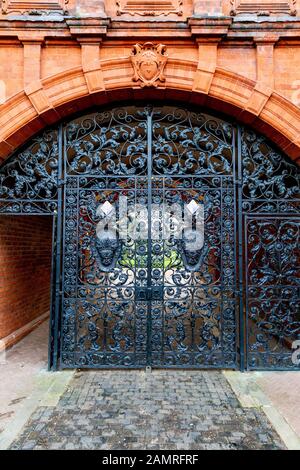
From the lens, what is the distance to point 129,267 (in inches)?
198

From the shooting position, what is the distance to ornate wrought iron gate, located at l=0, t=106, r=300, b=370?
4973mm

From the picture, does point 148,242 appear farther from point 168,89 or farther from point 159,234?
point 168,89

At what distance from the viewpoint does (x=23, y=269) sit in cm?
682

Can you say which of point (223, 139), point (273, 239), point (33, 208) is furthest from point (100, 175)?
point (273, 239)

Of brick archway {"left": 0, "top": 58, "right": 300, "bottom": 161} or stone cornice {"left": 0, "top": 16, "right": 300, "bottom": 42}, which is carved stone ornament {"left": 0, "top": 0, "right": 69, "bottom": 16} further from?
brick archway {"left": 0, "top": 58, "right": 300, "bottom": 161}

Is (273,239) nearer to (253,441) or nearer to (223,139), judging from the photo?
(223,139)

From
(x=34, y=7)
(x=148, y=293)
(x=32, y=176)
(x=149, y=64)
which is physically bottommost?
(x=148, y=293)

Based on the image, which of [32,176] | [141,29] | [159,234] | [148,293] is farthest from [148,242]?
[141,29]

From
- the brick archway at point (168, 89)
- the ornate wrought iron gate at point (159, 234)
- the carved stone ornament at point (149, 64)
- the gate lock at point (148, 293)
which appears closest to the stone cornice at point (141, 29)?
the carved stone ornament at point (149, 64)

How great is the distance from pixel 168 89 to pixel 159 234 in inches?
83.0

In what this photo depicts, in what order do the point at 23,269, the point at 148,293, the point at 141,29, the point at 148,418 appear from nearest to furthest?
the point at 148,418
the point at 141,29
the point at 148,293
the point at 23,269

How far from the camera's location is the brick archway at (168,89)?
4.70 metres
